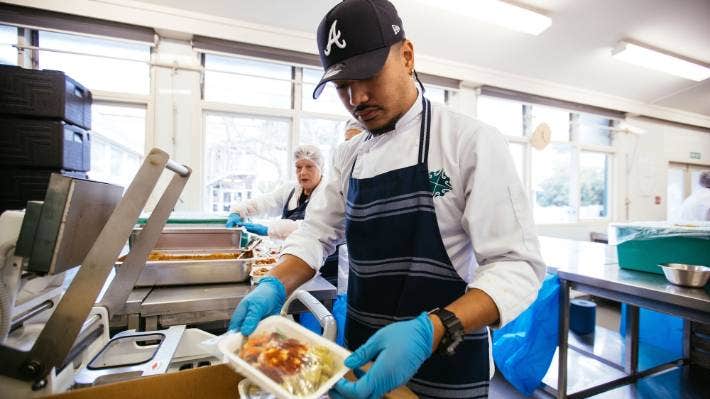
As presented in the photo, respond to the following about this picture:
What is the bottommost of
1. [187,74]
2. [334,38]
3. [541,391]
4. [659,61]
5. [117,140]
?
[541,391]

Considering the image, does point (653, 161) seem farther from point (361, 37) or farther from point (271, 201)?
point (361, 37)

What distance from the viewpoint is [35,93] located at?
2285mm

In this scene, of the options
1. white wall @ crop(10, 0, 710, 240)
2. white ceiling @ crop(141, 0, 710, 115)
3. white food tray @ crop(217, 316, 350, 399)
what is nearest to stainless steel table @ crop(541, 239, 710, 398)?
white food tray @ crop(217, 316, 350, 399)

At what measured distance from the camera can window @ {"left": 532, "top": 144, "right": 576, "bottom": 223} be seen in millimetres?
6172

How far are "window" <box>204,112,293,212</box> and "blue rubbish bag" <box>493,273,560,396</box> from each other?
321 cm

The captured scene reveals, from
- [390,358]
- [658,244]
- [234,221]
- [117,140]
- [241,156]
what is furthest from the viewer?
[241,156]

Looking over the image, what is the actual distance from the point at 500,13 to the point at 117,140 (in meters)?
4.68

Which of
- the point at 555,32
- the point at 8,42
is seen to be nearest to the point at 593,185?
the point at 555,32

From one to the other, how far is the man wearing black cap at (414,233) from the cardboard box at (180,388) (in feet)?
0.40

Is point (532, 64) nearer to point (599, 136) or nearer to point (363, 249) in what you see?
point (599, 136)

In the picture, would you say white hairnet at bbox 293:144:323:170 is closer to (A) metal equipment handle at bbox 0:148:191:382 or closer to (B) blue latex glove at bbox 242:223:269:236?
(B) blue latex glove at bbox 242:223:269:236

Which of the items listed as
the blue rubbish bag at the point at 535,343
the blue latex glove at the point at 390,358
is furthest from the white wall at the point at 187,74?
the blue latex glove at the point at 390,358

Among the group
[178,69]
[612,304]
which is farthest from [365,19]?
[612,304]

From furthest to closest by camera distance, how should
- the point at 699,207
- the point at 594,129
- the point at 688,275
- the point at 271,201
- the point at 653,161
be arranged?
the point at 653,161 → the point at 594,129 → the point at 699,207 → the point at 271,201 → the point at 688,275
